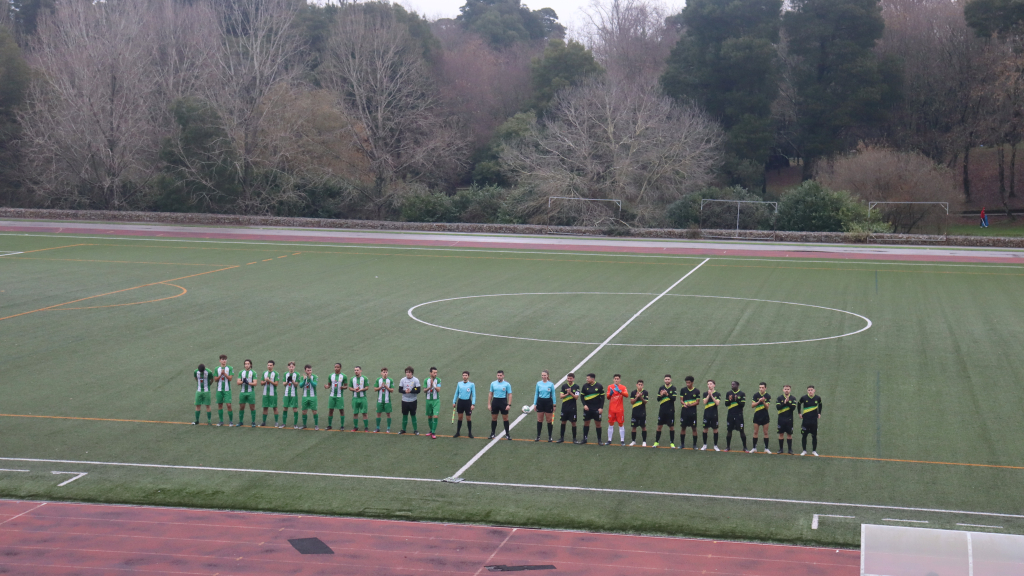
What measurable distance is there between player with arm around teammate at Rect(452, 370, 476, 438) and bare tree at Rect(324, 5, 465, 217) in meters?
46.5

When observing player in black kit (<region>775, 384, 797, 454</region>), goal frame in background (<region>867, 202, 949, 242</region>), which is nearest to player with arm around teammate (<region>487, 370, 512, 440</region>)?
player in black kit (<region>775, 384, 797, 454</region>)

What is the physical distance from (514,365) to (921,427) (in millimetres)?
9324

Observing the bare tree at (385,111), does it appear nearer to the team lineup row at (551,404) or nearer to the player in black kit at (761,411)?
the team lineup row at (551,404)

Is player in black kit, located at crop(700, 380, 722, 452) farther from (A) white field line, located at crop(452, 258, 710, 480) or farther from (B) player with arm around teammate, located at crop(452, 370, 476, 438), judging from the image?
(B) player with arm around teammate, located at crop(452, 370, 476, 438)

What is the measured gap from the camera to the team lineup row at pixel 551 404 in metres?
16.8

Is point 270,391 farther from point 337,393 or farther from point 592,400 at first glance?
point 592,400

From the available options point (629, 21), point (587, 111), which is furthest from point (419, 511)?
point (629, 21)

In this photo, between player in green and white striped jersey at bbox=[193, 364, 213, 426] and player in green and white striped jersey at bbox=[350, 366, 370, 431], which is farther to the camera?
player in green and white striped jersey at bbox=[193, 364, 213, 426]

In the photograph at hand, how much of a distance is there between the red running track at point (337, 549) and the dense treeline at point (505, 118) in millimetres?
42702

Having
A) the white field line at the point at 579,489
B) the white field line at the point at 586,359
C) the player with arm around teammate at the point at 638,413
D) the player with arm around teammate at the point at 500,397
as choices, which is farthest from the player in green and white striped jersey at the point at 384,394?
the player with arm around teammate at the point at 638,413

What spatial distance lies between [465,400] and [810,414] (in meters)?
6.33

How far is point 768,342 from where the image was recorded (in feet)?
82.2

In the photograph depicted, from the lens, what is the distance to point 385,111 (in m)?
65.6

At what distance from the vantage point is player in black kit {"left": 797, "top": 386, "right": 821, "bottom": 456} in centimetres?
1644
